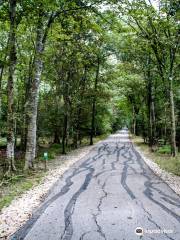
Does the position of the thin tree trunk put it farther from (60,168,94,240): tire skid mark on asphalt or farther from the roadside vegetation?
(60,168,94,240): tire skid mark on asphalt

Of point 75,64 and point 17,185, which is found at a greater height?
point 75,64

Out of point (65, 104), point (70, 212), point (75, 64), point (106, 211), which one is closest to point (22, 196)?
Result: point (70, 212)

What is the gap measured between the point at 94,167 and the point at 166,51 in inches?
370

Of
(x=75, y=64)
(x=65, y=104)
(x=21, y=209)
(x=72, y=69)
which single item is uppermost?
(x=75, y=64)

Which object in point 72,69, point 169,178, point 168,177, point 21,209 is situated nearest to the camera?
point 21,209

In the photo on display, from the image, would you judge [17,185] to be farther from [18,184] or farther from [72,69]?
[72,69]

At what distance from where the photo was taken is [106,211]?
7863mm

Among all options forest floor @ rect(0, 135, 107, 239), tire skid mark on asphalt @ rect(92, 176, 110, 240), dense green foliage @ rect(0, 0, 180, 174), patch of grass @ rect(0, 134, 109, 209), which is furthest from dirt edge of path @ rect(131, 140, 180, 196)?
patch of grass @ rect(0, 134, 109, 209)

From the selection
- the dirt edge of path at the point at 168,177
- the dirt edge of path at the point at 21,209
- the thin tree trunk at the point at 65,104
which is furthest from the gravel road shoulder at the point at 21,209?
the thin tree trunk at the point at 65,104

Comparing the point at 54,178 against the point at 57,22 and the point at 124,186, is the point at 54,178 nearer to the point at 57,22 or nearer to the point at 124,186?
the point at 124,186

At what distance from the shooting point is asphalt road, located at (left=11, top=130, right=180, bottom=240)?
6348 mm

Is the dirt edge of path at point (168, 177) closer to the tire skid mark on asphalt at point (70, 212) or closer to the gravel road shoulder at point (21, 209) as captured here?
the tire skid mark on asphalt at point (70, 212)

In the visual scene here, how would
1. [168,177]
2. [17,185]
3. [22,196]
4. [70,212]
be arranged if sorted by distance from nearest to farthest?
[70,212], [22,196], [17,185], [168,177]

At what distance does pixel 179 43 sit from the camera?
776 inches
